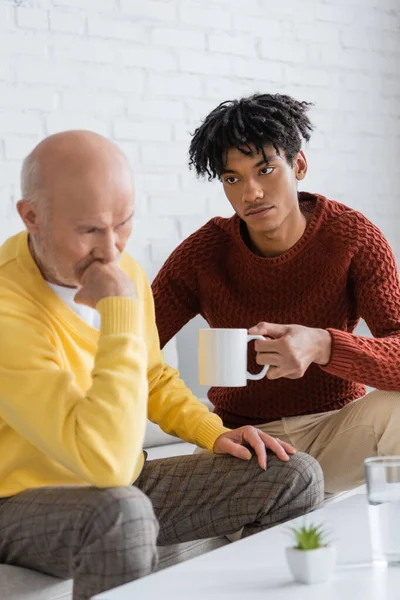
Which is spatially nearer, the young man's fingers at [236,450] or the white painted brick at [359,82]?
the young man's fingers at [236,450]

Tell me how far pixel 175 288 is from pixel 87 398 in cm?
81

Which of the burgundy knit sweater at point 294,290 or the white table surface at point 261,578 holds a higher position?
the burgundy knit sweater at point 294,290

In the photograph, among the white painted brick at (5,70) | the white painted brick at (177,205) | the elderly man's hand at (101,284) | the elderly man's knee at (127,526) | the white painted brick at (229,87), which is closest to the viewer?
the elderly man's knee at (127,526)

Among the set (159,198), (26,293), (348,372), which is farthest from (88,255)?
(159,198)

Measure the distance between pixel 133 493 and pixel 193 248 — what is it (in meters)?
0.87

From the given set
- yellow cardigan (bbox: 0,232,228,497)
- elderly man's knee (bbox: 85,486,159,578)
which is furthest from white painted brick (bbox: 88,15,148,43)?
elderly man's knee (bbox: 85,486,159,578)

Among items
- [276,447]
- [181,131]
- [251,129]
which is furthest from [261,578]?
[181,131]

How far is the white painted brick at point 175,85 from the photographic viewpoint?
2.93 metres

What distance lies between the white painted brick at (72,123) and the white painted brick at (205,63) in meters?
0.37

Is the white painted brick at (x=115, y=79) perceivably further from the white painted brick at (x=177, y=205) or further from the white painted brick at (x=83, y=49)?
the white painted brick at (x=177, y=205)

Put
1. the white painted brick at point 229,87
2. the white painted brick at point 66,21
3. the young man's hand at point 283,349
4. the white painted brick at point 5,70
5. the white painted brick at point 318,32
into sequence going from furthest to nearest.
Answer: the white painted brick at point 318,32, the white painted brick at point 229,87, the white painted brick at point 66,21, the white painted brick at point 5,70, the young man's hand at point 283,349

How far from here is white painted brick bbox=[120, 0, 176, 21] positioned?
286 cm

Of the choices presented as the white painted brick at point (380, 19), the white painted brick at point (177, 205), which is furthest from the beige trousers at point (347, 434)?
the white painted brick at point (380, 19)

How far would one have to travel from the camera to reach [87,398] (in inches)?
51.3
